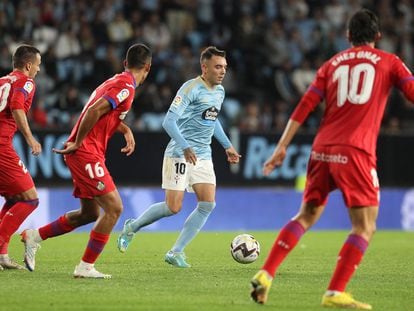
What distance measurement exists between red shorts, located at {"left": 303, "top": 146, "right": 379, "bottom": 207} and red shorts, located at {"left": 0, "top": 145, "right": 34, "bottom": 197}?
365cm

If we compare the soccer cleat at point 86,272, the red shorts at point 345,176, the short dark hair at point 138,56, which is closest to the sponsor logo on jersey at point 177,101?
the short dark hair at point 138,56

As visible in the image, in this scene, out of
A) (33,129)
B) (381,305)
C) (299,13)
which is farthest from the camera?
(299,13)

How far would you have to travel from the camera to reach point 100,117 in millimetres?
8922

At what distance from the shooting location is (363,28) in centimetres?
741

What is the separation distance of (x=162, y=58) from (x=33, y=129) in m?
4.08

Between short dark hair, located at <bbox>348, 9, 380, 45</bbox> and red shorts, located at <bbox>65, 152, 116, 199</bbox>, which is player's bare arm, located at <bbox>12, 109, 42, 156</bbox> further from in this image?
short dark hair, located at <bbox>348, 9, 380, 45</bbox>

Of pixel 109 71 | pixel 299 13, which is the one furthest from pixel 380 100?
pixel 299 13

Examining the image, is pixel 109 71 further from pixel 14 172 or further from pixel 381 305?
pixel 381 305

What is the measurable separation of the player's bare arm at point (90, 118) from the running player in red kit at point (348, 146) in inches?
80.8

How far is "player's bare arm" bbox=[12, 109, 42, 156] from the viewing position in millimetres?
9383

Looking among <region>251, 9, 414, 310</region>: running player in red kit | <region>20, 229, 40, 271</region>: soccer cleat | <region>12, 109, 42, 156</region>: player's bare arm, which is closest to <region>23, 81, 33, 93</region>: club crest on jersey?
<region>12, 109, 42, 156</region>: player's bare arm

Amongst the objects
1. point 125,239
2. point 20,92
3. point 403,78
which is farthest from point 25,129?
point 403,78

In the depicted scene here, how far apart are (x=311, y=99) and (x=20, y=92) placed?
3.49 meters

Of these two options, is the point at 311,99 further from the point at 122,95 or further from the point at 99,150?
the point at 99,150
